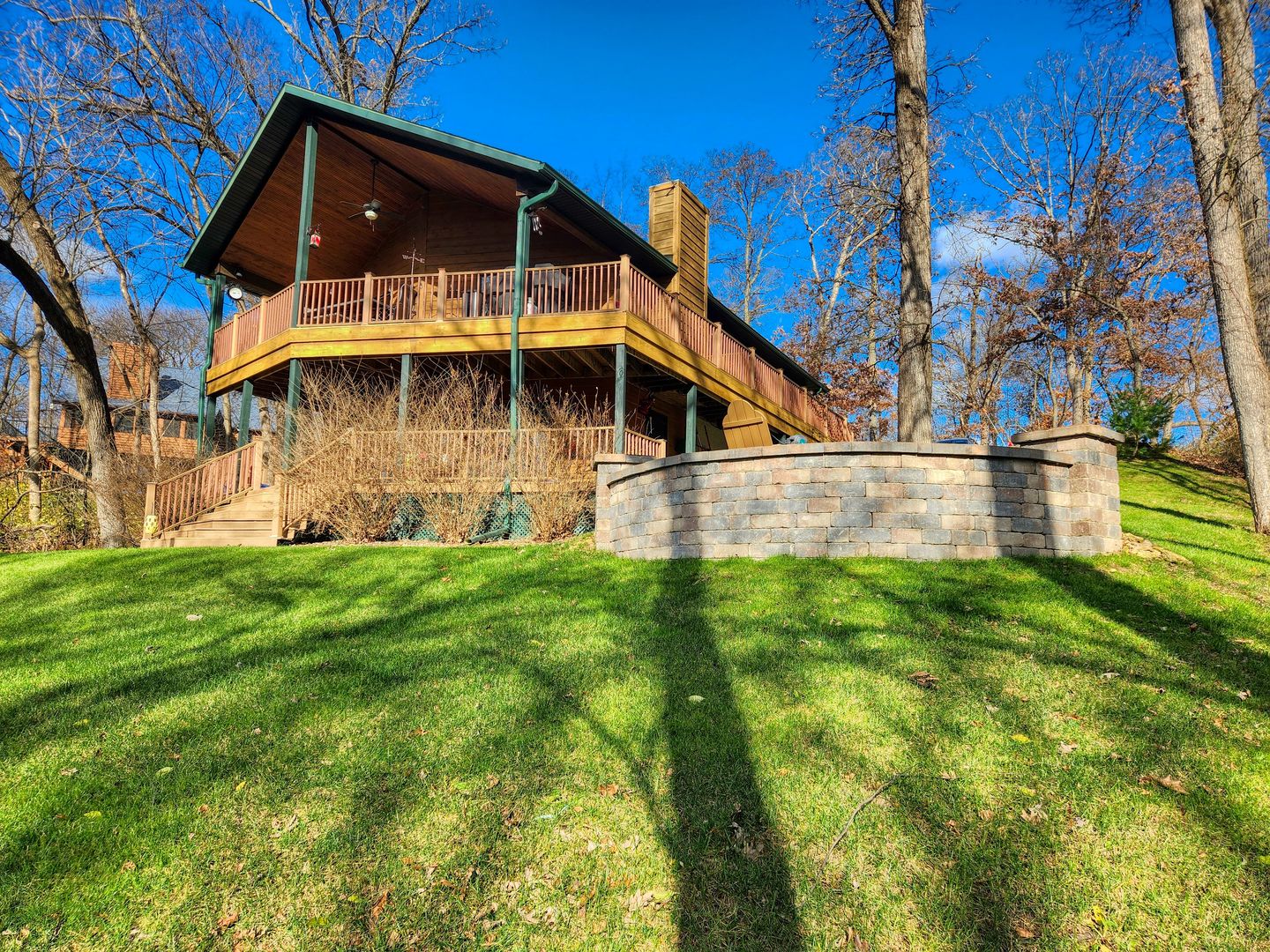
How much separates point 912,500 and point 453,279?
36.2ft

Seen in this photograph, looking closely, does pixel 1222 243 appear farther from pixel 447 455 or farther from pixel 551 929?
pixel 551 929

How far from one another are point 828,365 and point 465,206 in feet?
46.3

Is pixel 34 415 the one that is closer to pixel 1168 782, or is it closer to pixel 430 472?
pixel 430 472

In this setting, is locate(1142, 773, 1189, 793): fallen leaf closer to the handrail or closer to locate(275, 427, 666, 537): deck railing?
locate(275, 427, 666, 537): deck railing

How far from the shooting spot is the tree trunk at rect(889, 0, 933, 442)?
9.65 m

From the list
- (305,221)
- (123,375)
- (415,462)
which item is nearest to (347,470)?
(415,462)

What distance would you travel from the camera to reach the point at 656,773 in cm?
364

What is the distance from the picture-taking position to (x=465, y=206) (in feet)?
51.4

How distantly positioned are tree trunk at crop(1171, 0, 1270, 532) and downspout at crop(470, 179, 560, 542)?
8.54 meters

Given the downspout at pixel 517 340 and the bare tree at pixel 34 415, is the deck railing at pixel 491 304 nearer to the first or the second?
the downspout at pixel 517 340

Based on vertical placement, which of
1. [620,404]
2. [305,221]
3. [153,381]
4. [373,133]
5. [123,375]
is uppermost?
[373,133]

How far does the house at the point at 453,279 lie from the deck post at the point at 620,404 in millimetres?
31

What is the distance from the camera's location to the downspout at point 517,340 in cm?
1035

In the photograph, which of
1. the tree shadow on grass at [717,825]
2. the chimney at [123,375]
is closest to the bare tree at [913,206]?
the tree shadow on grass at [717,825]
